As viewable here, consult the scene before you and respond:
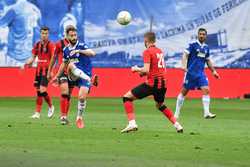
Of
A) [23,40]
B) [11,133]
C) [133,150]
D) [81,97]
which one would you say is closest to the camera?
[133,150]

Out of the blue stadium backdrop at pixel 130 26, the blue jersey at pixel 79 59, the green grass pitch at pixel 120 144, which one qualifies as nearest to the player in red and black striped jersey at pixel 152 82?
the green grass pitch at pixel 120 144

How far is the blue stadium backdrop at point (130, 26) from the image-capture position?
36812 mm

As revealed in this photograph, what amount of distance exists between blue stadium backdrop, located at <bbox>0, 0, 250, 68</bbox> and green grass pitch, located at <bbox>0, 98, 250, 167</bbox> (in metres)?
16.8

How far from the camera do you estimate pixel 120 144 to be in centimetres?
1376

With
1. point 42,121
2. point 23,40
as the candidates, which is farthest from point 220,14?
point 42,121

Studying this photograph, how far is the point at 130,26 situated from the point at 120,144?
80.1 ft

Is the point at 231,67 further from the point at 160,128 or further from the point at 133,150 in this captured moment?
the point at 133,150

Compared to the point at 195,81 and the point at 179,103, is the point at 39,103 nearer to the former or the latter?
the point at 179,103

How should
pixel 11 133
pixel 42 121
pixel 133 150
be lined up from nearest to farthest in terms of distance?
1. pixel 133 150
2. pixel 11 133
3. pixel 42 121

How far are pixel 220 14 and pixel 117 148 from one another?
25655 mm

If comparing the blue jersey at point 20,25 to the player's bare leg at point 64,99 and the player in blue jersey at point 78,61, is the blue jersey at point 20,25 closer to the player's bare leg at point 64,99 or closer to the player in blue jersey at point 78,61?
the player's bare leg at point 64,99

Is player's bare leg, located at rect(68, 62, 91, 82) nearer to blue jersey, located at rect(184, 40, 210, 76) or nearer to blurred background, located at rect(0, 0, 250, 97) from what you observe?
blue jersey, located at rect(184, 40, 210, 76)

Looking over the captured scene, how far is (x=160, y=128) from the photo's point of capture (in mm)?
17672

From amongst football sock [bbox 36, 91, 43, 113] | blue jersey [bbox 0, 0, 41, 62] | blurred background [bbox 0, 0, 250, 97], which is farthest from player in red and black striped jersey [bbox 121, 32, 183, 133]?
blue jersey [bbox 0, 0, 41, 62]
